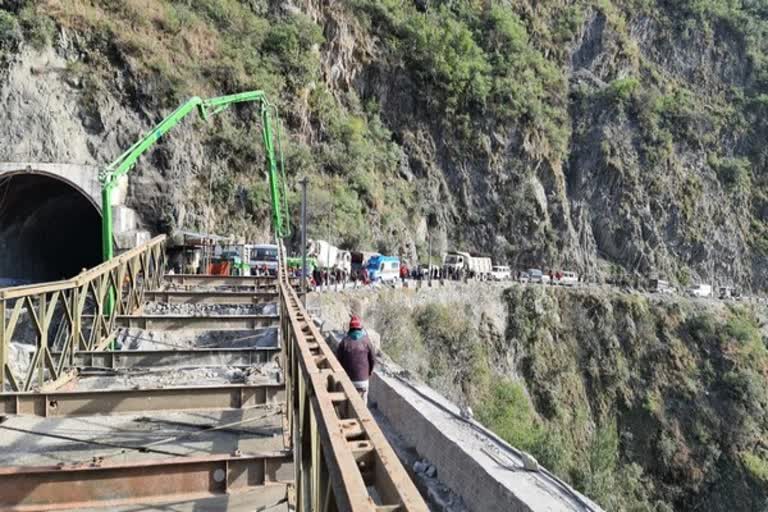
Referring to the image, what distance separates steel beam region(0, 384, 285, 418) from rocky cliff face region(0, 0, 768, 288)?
18.4 m

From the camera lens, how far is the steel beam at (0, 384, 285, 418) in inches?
227

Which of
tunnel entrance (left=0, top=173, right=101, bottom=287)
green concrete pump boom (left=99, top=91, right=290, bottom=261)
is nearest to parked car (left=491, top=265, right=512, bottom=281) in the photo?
green concrete pump boom (left=99, top=91, right=290, bottom=261)

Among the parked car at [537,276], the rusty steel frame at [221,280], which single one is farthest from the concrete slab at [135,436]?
the parked car at [537,276]

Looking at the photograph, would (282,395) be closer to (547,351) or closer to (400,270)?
(400,270)

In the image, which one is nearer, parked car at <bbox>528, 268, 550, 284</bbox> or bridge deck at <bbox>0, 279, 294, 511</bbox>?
bridge deck at <bbox>0, 279, 294, 511</bbox>

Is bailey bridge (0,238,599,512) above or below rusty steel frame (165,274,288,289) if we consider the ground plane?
below

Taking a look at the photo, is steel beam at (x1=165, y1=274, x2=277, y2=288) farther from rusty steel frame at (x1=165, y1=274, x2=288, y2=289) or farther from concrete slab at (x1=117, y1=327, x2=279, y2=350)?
concrete slab at (x1=117, y1=327, x2=279, y2=350)

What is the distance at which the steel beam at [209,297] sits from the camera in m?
12.5

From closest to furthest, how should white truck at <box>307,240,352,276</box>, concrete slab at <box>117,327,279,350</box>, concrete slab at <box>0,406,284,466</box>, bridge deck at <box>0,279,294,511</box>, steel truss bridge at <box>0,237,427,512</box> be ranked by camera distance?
1. steel truss bridge at <box>0,237,427,512</box>
2. bridge deck at <box>0,279,294,511</box>
3. concrete slab at <box>0,406,284,466</box>
4. concrete slab at <box>117,327,279,350</box>
5. white truck at <box>307,240,352,276</box>

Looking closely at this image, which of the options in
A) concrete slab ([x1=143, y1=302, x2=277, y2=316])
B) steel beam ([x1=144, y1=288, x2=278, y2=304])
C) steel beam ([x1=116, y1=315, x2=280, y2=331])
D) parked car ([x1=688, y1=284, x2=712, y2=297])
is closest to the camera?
steel beam ([x1=116, y1=315, x2=280, y2=331])

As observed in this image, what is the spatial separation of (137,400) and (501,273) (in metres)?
32.8

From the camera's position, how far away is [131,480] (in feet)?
13.0

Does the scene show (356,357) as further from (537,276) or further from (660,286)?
(660,286)

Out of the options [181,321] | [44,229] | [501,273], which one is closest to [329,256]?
[44,229]
